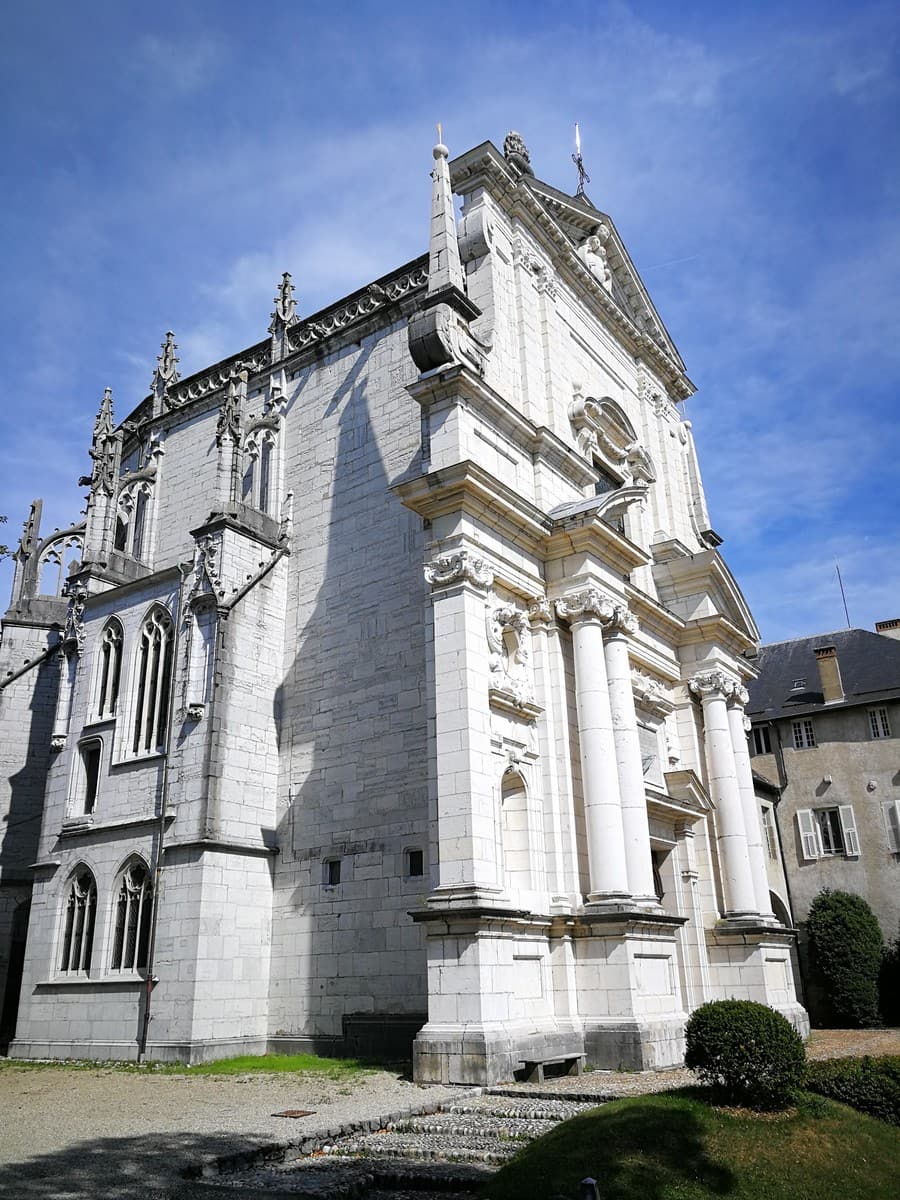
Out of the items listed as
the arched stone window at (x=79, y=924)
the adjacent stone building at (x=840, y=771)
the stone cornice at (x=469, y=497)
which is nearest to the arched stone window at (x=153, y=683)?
the arched stone window at (x=79, y=924)

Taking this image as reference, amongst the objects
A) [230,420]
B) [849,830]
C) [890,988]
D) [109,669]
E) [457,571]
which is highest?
[230,420]

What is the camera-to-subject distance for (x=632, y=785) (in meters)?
16.4

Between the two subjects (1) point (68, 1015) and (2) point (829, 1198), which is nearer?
(2) point (829, 1198)

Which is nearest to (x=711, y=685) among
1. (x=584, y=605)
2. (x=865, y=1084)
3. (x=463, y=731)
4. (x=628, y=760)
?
(x=628, y=760)

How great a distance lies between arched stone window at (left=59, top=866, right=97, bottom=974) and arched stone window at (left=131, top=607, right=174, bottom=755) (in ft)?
9.08

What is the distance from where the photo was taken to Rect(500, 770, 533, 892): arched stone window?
14.8 m

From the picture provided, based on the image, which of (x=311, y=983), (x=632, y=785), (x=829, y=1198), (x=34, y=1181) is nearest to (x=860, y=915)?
(x=632, y=785)

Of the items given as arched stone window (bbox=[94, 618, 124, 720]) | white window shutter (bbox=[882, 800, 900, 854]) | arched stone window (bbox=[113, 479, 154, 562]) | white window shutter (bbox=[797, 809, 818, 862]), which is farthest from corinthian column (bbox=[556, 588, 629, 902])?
white window shutter (bbox=[797, 809, 818, 862])

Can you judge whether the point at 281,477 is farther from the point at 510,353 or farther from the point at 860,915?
the point at 860,915

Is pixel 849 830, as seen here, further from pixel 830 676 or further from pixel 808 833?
pixel 830 676

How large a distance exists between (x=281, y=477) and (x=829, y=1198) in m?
17.8

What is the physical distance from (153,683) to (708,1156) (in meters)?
15.2

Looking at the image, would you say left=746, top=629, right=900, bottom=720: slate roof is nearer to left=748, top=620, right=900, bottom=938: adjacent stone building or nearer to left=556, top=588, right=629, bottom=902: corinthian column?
left=748, top=620, right=900, bottom=938: adjacent stone building

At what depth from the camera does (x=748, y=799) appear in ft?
71.5
